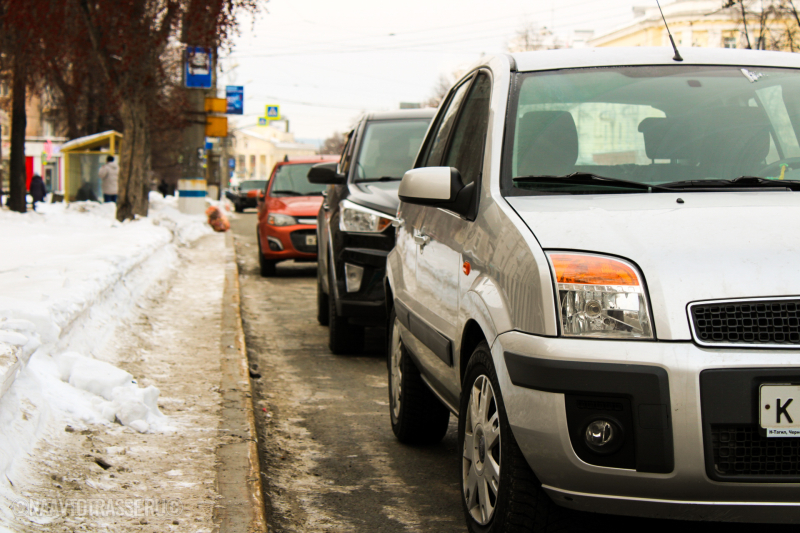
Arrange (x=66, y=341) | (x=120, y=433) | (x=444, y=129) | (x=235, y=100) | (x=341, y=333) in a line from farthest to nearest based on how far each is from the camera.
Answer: (x=235, y=100)
(x=341, y=333)
(x=66, y=341)
(x=444, y=129)
(x=120, y=433)

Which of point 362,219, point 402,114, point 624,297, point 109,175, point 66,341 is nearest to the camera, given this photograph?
point 624,297

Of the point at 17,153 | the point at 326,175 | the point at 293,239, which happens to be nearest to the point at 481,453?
the point at 326,175

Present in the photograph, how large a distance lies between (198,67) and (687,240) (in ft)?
68.3

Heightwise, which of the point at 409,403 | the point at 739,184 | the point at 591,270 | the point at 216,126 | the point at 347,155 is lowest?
the point at 409,403

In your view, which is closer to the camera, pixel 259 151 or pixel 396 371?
pixel 396 371

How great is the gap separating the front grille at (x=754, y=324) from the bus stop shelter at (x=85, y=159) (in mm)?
27456

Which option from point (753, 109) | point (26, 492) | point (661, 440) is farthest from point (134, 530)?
point (753, 109)

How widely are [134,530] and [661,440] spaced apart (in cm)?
187

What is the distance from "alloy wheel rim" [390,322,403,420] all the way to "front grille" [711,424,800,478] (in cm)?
240

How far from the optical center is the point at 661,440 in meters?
2.38

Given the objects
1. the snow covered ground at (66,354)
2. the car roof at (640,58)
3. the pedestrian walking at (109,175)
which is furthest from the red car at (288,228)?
the pedestrian walking at (109,175)

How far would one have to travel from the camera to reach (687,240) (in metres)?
2.56

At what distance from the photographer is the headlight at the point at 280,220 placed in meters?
13.0

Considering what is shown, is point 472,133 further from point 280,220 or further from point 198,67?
point 198,67
